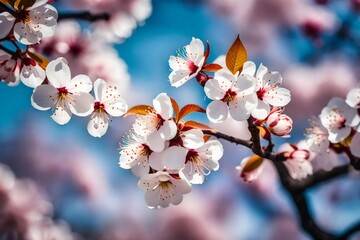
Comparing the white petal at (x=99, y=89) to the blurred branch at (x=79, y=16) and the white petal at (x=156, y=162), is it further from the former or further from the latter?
the blurred branch at (x=79, y=16)

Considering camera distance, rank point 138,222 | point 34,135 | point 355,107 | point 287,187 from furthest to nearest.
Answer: point 34,135
point 138,222
point 287,187
point 355,107

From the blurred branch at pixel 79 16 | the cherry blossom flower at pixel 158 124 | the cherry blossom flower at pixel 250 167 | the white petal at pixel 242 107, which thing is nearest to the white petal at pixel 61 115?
the cherry blossom flower at pixel 158 124

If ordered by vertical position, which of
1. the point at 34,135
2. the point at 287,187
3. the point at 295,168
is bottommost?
the point at 34,135

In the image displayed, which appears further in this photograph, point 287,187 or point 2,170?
point 2,170

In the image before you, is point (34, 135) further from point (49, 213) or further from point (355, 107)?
point (355, 107)

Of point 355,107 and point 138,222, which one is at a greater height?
point 355,107

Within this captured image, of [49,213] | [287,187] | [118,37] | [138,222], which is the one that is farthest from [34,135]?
[287,187]

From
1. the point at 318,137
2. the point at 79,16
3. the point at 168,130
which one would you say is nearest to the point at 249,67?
the point at 168,130

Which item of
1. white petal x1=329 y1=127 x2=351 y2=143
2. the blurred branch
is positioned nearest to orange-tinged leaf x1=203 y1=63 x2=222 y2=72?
white petal x1=329 y1=127 x2=351 y2=143
